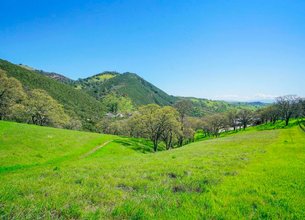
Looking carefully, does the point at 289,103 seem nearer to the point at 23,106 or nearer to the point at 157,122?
the point at 157,122

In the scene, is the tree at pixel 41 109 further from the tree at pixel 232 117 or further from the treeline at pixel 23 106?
the tree at pixel 232 117

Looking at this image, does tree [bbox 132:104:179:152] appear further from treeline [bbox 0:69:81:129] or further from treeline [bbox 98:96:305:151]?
treeline [bbox 0:69:81:129]

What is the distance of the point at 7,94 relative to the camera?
2452 inches

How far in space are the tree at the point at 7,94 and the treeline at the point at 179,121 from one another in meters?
40.8

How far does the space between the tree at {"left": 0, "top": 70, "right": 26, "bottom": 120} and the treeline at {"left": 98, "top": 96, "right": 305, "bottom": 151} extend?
40.8 m

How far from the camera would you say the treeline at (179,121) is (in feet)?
199

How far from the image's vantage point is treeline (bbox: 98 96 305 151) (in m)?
60.8

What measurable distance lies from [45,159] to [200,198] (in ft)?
91.1

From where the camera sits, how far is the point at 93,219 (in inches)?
223

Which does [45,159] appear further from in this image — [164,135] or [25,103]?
[25,103]

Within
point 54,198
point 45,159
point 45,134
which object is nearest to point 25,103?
point 45,134

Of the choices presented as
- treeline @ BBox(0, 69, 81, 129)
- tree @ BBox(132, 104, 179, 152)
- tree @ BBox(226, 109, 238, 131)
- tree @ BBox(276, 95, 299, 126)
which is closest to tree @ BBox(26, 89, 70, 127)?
treeline @ BBox(0, 69, 81, 129)

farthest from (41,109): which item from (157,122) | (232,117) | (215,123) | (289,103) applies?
(289,103)

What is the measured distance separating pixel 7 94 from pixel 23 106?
19.3 ft
